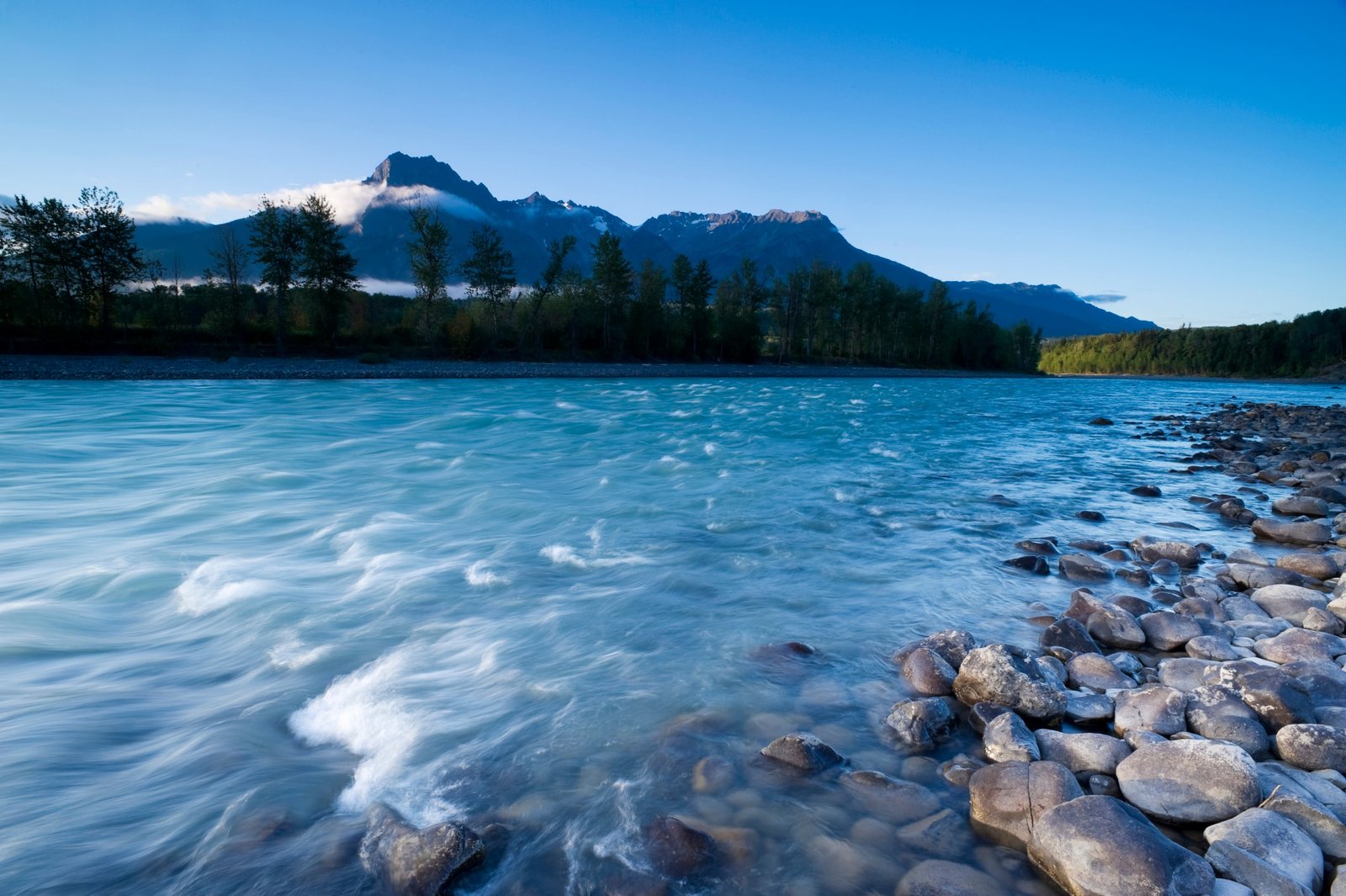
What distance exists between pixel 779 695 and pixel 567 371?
185 ft

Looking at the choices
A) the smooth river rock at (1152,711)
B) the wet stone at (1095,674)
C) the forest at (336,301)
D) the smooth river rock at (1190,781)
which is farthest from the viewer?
the forest at (336,301)

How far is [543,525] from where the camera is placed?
1212cm

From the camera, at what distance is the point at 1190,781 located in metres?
4.08

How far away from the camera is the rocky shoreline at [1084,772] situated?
354 cm

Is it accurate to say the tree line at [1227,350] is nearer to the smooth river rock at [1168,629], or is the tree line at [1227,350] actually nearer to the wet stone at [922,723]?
the smooth river rock at [1168,629]

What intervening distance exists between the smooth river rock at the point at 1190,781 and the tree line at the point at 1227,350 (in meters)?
182

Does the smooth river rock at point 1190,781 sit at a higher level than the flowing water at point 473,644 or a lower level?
higher

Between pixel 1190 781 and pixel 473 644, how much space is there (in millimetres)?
6247

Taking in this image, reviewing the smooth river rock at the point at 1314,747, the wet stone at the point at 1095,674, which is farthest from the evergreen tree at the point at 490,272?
the smooth river rock at the point at 1314,747

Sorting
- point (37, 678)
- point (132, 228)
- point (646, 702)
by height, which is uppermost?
point (132, 228)

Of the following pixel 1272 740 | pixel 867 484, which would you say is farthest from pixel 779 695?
pixel 867 484

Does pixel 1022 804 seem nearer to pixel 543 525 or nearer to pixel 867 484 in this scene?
pixel 543 525

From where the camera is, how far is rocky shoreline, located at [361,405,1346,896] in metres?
3.54

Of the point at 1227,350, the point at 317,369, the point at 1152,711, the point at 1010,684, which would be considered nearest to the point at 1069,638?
the point at 1152,711
